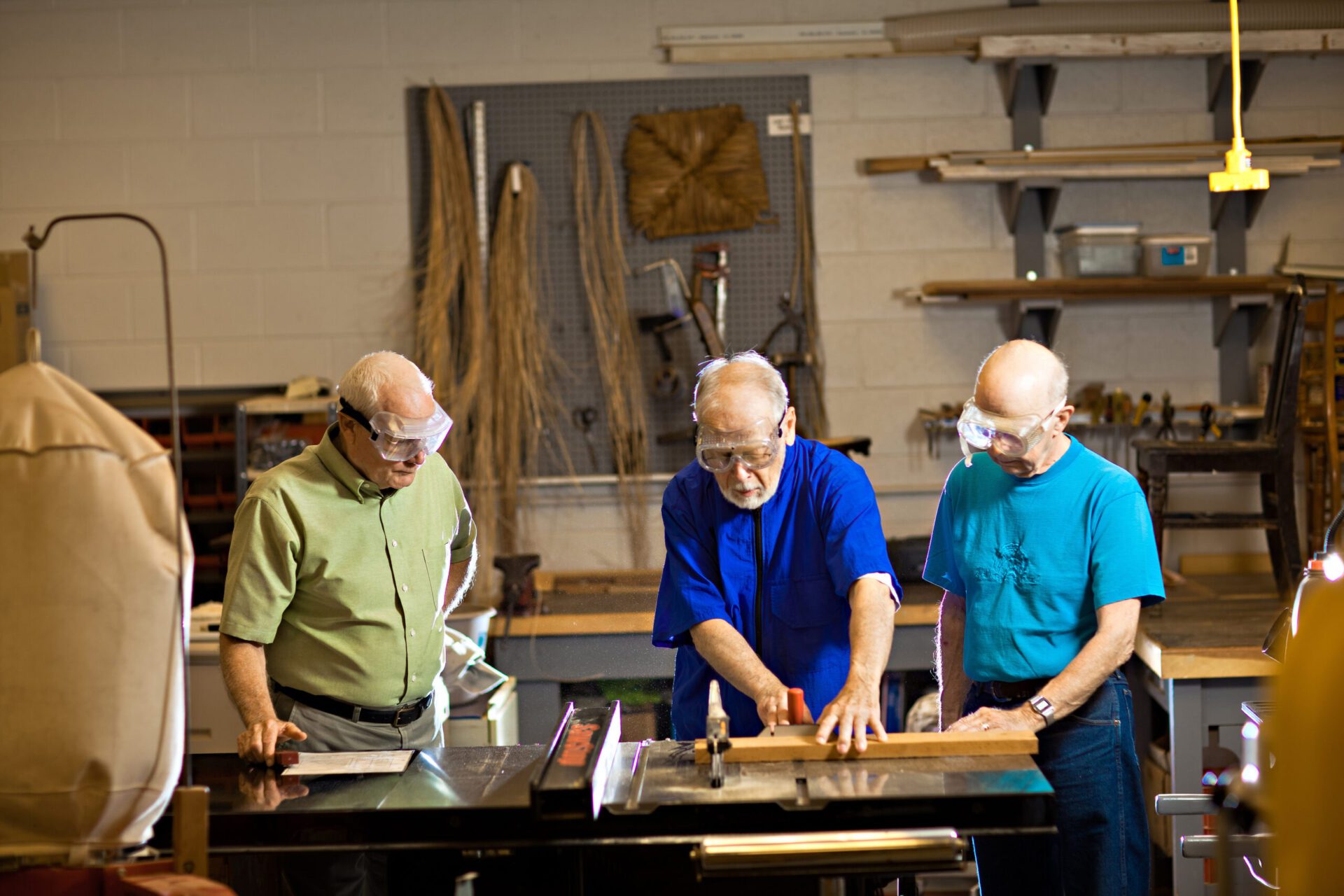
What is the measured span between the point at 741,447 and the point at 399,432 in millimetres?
659

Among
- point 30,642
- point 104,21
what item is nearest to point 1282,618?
point 30,642

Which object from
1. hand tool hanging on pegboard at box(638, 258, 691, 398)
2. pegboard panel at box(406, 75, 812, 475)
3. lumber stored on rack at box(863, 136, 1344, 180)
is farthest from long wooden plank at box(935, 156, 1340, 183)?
hand tool hanging on pegboard at box(638, 258, 691, 398)

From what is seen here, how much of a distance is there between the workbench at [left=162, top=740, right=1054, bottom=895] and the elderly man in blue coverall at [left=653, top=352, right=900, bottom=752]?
0.31 meters

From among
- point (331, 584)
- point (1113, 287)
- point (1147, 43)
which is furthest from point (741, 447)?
point (1147, 43)

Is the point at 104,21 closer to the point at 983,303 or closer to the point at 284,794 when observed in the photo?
the point at 983,303

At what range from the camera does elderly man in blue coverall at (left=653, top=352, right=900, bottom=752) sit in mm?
2201

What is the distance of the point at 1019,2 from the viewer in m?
4.77

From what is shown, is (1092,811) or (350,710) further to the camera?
(350,710)

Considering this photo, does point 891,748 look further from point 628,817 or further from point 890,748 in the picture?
point 628,817

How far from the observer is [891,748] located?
1.99m

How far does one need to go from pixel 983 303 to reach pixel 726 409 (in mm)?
2952

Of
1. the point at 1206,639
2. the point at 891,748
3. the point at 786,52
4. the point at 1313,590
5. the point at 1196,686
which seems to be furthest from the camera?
the point at 786,52

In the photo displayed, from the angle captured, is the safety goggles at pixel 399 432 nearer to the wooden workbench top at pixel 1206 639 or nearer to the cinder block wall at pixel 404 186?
the wooden workbench top at pixel 1206 639

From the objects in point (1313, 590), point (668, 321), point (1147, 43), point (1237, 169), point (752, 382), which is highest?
point (1147, 43)
